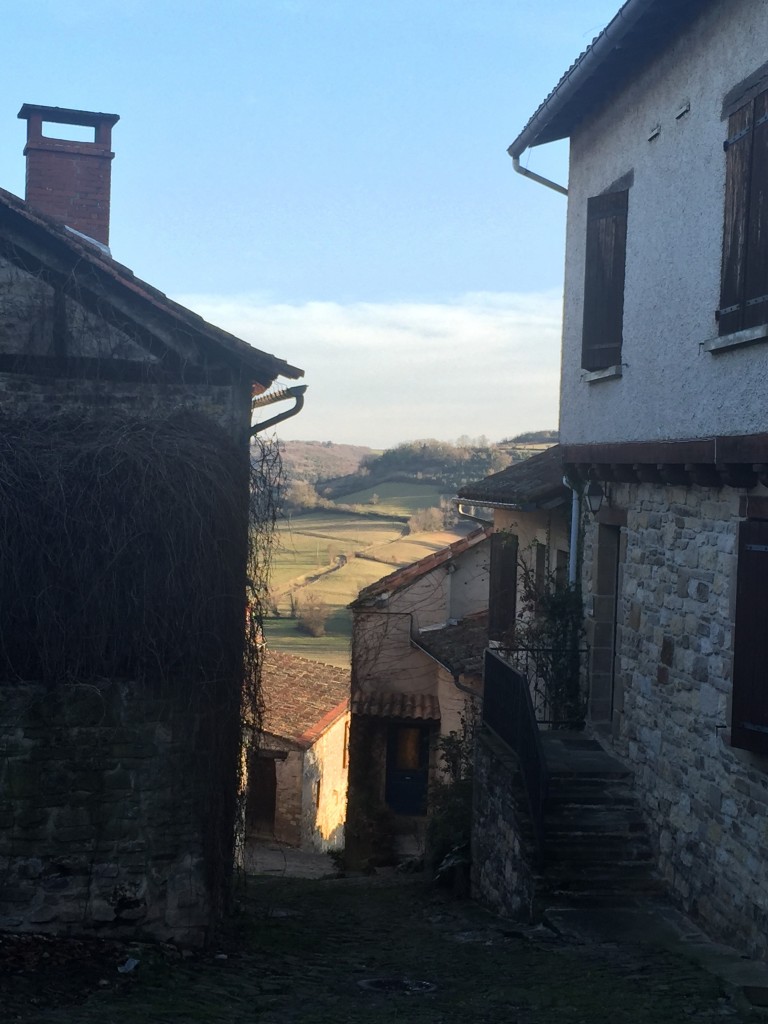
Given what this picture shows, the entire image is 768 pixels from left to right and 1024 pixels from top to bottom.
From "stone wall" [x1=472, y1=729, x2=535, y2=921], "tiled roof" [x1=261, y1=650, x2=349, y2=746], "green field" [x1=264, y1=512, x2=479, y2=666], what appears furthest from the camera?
"green field" [x1=264, y1=512, x2=479, y2=666]

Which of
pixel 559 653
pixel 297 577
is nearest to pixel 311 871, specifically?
pixel 559 653

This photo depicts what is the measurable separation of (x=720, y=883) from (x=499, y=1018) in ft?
7.43

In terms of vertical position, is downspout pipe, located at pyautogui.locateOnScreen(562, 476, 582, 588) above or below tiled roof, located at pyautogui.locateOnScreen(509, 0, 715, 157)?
below

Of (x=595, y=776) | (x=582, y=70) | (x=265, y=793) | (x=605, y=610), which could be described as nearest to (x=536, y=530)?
(x=605, y=610)

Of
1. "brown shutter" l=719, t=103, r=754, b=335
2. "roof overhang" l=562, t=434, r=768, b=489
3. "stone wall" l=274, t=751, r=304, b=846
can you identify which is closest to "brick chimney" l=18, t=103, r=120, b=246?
"roof overhang" l=562, t=434, r=768, b=489

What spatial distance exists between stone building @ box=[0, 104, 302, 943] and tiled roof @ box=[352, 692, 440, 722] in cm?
1157

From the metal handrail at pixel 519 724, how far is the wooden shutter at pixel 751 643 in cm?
223

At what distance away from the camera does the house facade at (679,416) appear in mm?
7523

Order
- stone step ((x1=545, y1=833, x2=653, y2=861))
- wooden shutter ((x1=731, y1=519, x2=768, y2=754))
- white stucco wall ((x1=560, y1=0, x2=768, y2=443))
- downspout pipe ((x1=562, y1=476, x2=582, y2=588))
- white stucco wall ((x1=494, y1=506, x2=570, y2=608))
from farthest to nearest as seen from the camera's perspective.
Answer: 1. white stucco wall ((x1=494, y1=506, x2=570, y2=608))
2. downspout pipe ((x1=562, y1=476, x2=582, y2=588))
3. stone step ((x1=545, y1=833, x2=653, y2=861))
4. white stucco wall ((x1=560, y1=0, x2=768, y2=443))
5. wooden shutter ((x1=731, y1=519, x2=768, y2=754))

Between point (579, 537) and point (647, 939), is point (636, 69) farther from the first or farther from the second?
point (647, 939)

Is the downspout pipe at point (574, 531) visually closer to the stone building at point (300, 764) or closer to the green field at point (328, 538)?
the stone building at point (300, 764)

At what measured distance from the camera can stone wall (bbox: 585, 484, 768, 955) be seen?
299 inches

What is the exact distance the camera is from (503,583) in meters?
15.8

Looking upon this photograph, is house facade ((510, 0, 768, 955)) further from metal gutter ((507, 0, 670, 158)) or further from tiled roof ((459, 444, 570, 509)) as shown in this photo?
tiled roof ((459, 444, 570, 509))
